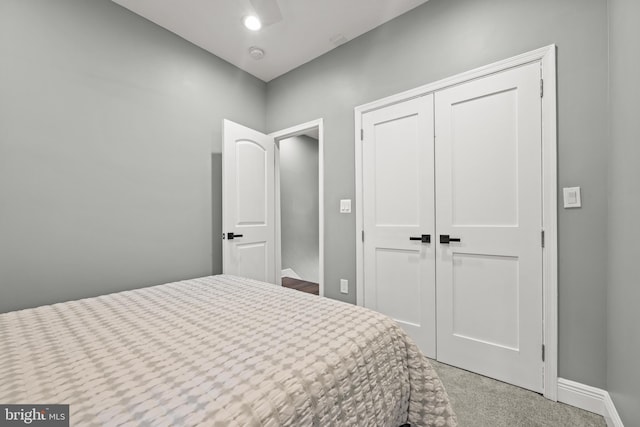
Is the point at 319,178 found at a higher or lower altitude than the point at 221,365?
higher

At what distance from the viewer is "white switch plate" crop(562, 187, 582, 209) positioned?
4.96 ft

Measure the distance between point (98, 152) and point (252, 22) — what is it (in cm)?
160

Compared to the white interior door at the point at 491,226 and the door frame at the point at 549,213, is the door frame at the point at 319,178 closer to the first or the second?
the white interior door at the point at 491,226

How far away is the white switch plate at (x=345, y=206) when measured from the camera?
2.53 m

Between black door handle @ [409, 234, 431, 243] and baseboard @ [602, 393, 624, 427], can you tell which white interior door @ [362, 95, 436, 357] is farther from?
baseboard @ [602, 393, 624, 427]

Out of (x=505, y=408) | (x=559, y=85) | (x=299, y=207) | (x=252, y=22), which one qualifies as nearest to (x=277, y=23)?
(x=252, y=22)

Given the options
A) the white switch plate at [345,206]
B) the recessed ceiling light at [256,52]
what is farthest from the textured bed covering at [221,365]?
the recessed ceiling light at [256,52]

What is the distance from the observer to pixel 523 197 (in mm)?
1670

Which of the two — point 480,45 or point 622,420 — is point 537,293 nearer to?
point 622,420

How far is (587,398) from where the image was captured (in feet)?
4.87

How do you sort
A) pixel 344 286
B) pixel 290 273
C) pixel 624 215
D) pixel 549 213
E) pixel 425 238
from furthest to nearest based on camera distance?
pixel 290 273 < pixel 344 286 < pixel 425 238 < pixel 549 213 < pixel 624 215

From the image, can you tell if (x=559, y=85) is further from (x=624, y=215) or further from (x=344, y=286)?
(x=344, y=286)

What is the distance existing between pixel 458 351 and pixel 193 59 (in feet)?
11.1

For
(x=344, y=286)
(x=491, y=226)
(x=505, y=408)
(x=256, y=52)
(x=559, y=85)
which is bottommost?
(x=505, y=408)
